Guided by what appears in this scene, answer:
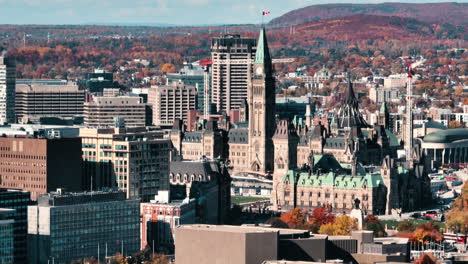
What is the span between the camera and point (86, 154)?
151750mm

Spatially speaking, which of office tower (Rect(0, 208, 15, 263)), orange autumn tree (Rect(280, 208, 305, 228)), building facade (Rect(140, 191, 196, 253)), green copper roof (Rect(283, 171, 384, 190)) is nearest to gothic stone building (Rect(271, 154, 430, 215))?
green copper roof (Rect(283, 171, 384, 190))

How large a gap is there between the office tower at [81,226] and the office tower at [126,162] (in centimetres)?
858

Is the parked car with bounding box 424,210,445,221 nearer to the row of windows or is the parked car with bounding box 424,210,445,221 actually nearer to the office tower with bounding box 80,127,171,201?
the office tower with bounding box 80,127,171,201

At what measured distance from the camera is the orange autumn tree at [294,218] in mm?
152625

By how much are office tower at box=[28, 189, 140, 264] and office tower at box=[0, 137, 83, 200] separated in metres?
5.97

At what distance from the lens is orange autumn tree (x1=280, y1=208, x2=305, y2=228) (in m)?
153

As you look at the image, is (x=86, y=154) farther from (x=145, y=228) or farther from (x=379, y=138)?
(x=379, y=138)

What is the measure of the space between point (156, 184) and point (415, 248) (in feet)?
76.1

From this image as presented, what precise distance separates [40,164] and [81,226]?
1031 cm

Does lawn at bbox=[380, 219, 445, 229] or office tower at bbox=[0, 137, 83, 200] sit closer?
office tower at bbox=[0, 137, 83, 200]

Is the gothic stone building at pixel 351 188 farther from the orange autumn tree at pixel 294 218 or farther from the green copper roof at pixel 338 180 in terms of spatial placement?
Result: the orange autumn tree at pixel 294 218

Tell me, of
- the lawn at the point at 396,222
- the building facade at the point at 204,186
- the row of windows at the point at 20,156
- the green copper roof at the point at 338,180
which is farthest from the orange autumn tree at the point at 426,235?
the row of windows at the point at 20,156

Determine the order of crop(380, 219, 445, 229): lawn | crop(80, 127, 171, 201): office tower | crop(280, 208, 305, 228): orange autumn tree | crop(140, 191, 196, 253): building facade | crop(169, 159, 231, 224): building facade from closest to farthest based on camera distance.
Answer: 1. crop(140, 191, 196, 253): building facade
2. crop(80, 127, 171, 201): office tower
3. crop(280, 208, 305, 228): orange autumn tree
4. crop(169, 159, 231, 224): building facade
5. crop(380, 219, 445, 229): lawn

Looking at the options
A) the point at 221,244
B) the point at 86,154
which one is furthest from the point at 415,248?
the point at 221,244
